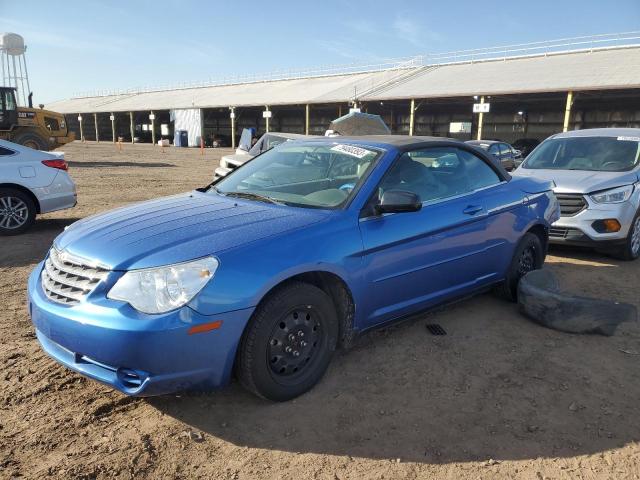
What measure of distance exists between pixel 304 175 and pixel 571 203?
4.09 m

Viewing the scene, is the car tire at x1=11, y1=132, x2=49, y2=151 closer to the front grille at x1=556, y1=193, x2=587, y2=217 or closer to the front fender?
the front grille at x1=556, y1=193, x2=587, y2=217

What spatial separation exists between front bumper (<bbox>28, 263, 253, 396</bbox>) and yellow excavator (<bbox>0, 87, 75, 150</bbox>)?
63.4ft

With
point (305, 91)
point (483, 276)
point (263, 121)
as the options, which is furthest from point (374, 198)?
point (263, 121)

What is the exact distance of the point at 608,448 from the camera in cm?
267

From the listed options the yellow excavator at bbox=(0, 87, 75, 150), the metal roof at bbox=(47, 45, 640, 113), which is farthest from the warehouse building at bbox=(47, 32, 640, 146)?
the yellow excavator at bbox=(0, 87, 75, 150)

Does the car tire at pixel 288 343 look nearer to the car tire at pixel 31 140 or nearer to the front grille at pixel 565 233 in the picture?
the front grille at pixel 565 233

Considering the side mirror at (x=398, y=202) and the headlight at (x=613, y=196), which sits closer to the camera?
the side mirror at (x=398, y=202)

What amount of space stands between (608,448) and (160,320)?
2.45 metres

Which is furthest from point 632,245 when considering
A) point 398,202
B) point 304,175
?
point 304,175

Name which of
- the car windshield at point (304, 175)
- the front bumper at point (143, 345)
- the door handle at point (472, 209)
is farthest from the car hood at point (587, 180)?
the front bumper at point (143, 345)

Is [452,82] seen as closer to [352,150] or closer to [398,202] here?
[352,150]

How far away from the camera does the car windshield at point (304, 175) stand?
3547 mm

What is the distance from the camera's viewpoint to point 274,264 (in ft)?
9.12

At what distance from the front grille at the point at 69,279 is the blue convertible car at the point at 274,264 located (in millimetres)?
10
